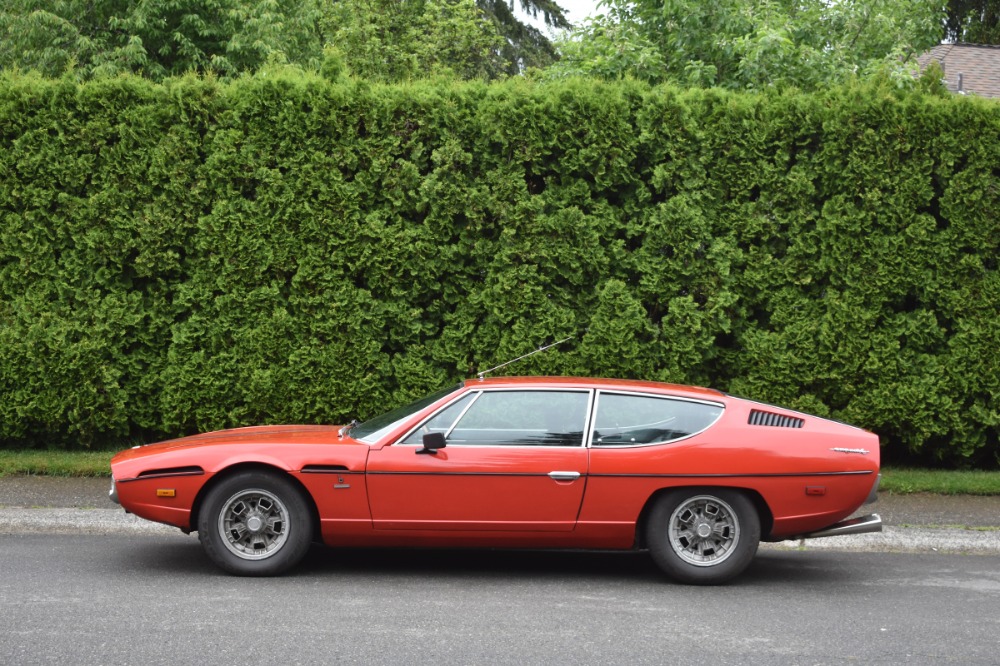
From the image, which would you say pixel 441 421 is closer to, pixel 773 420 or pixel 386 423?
pixel 386 423

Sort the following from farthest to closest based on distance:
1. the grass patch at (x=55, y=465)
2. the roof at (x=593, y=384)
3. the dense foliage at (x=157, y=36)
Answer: the dense foliage at (x=157, y=36)
the grass patch at (x=55, y=465)
the roof at (x=593, y=384)

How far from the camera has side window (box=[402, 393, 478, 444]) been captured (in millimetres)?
6945

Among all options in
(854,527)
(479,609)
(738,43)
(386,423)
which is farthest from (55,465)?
(738,43)

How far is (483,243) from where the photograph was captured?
10.4 meters

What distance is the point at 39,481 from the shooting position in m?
9.73

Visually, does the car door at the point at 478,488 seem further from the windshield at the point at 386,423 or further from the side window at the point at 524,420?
the windshield at the point at 386,423

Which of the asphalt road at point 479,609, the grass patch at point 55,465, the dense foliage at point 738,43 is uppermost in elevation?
the dense foliage at point 738,43

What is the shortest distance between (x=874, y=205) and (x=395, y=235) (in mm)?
4508

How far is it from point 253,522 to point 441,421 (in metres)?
1.32

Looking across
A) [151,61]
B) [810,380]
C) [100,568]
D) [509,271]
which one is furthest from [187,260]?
[151,61]

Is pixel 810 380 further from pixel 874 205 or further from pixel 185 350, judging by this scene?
pixel 185 350

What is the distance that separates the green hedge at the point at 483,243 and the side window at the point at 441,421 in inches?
133

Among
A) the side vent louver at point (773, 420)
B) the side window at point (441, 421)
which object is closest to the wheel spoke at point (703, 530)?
the side vent louver at point (773, 420)

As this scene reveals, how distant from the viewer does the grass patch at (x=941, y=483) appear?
975cm
